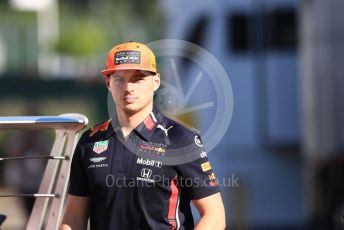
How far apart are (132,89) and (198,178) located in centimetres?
51

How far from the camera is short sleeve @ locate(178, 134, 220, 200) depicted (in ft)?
16.2

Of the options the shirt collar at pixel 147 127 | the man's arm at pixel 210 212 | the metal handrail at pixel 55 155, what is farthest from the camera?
the metal handrail at pixel 55 155

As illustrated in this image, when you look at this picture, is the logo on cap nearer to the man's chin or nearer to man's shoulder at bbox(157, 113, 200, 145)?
the man's chin

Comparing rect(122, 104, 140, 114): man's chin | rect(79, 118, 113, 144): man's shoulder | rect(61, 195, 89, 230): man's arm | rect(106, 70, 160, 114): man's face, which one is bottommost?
rect(61, 195, 89, 230): man's arm

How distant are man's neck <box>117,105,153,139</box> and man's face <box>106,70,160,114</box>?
0.12 feet

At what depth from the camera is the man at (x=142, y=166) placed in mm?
4934

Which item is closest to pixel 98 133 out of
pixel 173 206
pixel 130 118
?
pixel 130 118

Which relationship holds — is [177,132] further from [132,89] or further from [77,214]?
[77,214]

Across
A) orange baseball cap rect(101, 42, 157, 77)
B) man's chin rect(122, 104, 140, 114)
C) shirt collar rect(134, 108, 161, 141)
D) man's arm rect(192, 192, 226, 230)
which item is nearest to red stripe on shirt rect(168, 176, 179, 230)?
man's arm rect(192, 192, 226, 230)

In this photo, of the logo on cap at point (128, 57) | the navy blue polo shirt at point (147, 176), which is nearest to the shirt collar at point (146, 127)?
the navy blue polo shirt at point (147, 176)

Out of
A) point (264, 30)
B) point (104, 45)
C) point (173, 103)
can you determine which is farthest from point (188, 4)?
point (104, 45)

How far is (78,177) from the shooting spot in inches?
202

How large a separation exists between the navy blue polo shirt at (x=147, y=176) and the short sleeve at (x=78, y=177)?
0.03 metres

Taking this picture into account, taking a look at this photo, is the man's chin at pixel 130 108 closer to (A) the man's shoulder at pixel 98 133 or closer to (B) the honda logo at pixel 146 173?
(A) the man's shoulder at pixel 98 133
